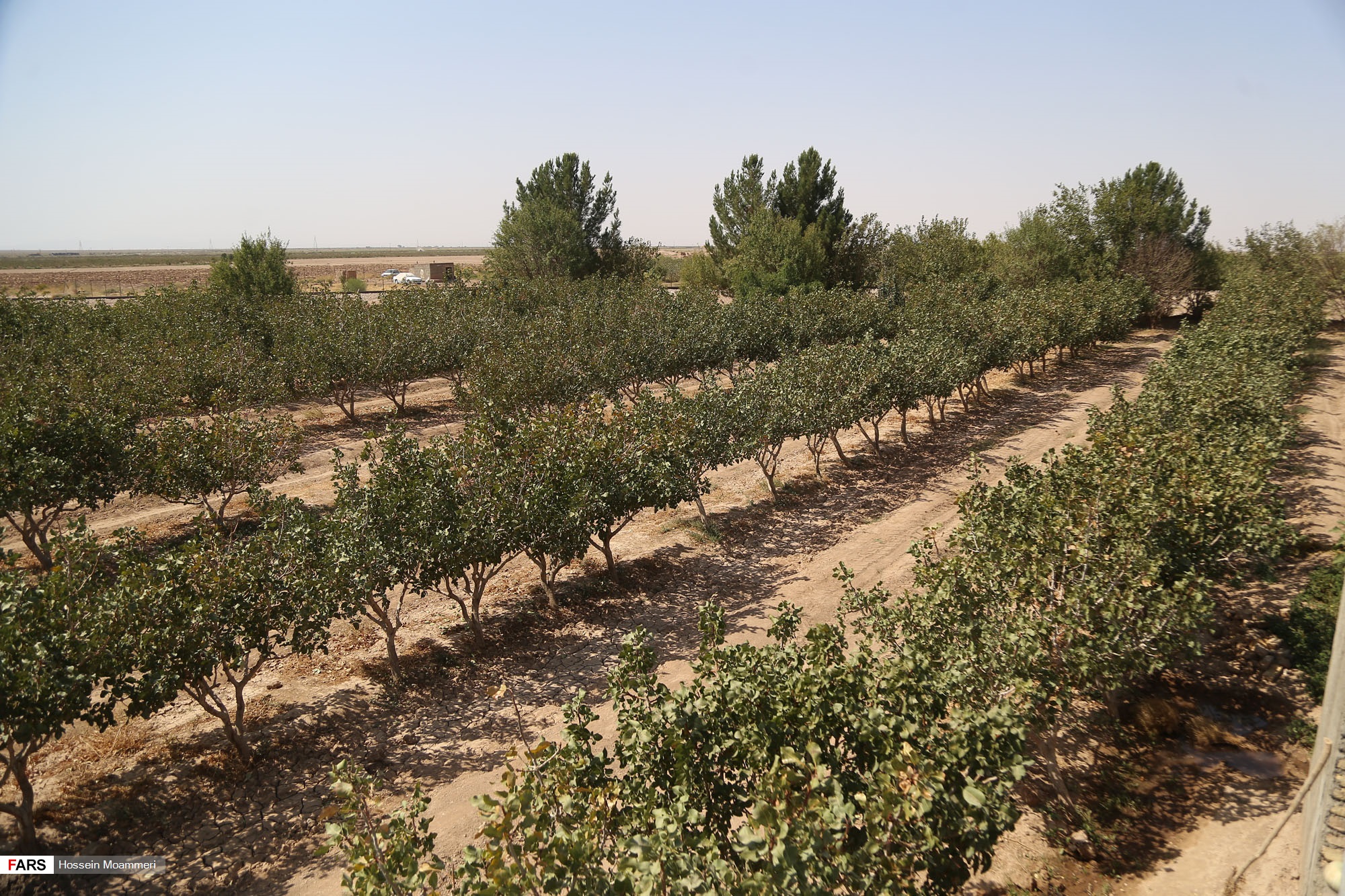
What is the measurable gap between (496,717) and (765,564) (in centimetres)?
758

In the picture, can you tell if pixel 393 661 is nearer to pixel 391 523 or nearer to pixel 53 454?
pixel 391 523

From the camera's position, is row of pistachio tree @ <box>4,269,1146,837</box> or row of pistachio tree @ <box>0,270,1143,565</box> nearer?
row of pistachio tree @ <box>4,269,1146,837</box>

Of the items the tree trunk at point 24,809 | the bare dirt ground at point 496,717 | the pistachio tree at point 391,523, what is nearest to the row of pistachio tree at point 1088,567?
the bare dirt ground at point 496,717

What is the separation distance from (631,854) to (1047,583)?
6286 mm

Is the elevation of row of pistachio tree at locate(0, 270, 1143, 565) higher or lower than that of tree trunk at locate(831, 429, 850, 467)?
higher

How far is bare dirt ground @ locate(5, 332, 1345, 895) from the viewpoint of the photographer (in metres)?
8.88

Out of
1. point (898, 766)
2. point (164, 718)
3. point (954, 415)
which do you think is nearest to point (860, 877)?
point (898, 766)

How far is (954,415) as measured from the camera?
29.7 meters

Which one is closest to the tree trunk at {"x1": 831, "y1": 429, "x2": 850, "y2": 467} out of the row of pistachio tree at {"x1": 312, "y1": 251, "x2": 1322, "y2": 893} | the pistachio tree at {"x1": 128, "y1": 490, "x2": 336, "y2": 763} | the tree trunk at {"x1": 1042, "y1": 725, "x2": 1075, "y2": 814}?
the row of pistachio tree at {"x1": 312, "y1": 251, "x2": 1322, "y2": 893}

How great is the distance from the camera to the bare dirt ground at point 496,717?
8.88 metres

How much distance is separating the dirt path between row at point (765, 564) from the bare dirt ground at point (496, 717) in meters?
0.05

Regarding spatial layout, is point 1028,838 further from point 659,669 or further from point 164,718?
point 164,718

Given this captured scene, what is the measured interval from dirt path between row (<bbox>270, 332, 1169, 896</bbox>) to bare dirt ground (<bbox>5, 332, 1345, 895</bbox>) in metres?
0.05

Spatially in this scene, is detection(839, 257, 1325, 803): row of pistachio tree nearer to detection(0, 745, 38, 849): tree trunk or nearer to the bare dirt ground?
the bare dirt ground
